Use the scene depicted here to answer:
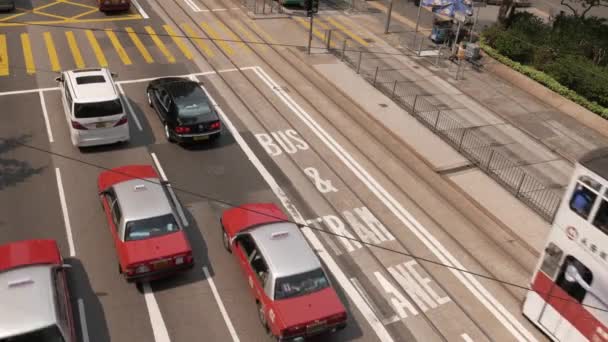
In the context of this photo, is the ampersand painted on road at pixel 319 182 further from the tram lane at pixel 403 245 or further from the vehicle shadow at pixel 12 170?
the vehicle shadow at pixel 12 170

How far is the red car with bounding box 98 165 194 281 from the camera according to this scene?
42.4 ft

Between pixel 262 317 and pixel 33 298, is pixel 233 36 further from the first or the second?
pixel 33 298

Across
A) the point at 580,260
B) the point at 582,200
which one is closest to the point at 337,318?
the point at 580,260

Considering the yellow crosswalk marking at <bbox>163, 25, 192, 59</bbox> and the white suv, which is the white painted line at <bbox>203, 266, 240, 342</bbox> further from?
the yellow crosswalk marking at <bbox>163, 25, 192, 59</bbox>

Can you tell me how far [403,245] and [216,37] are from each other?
19.5 m

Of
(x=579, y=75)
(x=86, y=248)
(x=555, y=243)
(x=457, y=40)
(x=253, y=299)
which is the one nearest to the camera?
(x=555, y=243)

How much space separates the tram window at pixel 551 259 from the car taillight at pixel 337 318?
493 centimetres

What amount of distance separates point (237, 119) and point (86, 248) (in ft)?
30.0

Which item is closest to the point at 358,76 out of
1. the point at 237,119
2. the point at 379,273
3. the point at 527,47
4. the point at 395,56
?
the point at 395,56

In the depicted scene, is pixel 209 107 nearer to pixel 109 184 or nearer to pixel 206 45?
pixel 109 184

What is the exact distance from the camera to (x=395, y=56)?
99.5ft

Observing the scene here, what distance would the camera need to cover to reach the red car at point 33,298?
10.2m

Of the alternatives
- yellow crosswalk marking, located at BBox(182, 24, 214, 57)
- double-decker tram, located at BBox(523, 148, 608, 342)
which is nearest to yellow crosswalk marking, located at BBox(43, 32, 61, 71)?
yellow crosswalk marking, located at BBox(182, 24, 214, 57)

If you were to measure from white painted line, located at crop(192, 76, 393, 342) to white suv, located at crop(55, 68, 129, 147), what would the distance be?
4444 millimetres
